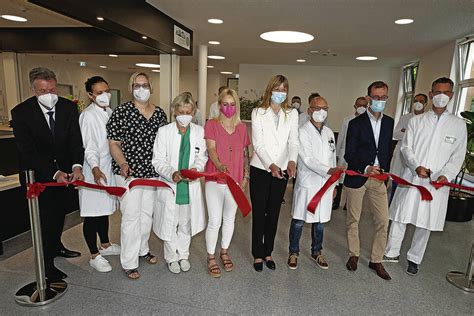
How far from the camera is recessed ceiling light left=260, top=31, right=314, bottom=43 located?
639 cm

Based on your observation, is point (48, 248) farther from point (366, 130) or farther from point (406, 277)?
point (406, 277)

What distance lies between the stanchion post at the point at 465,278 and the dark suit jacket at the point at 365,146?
124 centimetres

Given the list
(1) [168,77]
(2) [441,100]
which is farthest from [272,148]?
(1) [168,77]

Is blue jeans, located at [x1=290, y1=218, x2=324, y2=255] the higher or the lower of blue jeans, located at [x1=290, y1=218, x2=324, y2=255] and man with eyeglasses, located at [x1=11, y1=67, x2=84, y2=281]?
the lower

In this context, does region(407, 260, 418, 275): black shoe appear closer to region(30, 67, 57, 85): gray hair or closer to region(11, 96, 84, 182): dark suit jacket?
region(11, 96, 84, 182): dark suit jacket

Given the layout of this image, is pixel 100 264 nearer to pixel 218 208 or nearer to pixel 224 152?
pixel 218 208

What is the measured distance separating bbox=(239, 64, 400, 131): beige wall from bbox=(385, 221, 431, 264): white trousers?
346 inches

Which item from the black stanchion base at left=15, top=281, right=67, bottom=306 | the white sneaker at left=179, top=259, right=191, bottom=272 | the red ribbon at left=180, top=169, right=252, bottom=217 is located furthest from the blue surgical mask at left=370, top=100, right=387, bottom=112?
the black stanchion base at left=15, top=281, right=67, bottom=306

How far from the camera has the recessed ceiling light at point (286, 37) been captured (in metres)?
6.39

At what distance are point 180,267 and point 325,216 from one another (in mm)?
1516

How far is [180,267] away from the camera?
121 inches

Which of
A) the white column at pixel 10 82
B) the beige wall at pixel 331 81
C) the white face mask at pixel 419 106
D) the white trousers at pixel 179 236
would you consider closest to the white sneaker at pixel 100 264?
the white trousers at pixel 179 236

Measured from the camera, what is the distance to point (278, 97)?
288cm

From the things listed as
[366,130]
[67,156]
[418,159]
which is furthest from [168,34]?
[418,159]
